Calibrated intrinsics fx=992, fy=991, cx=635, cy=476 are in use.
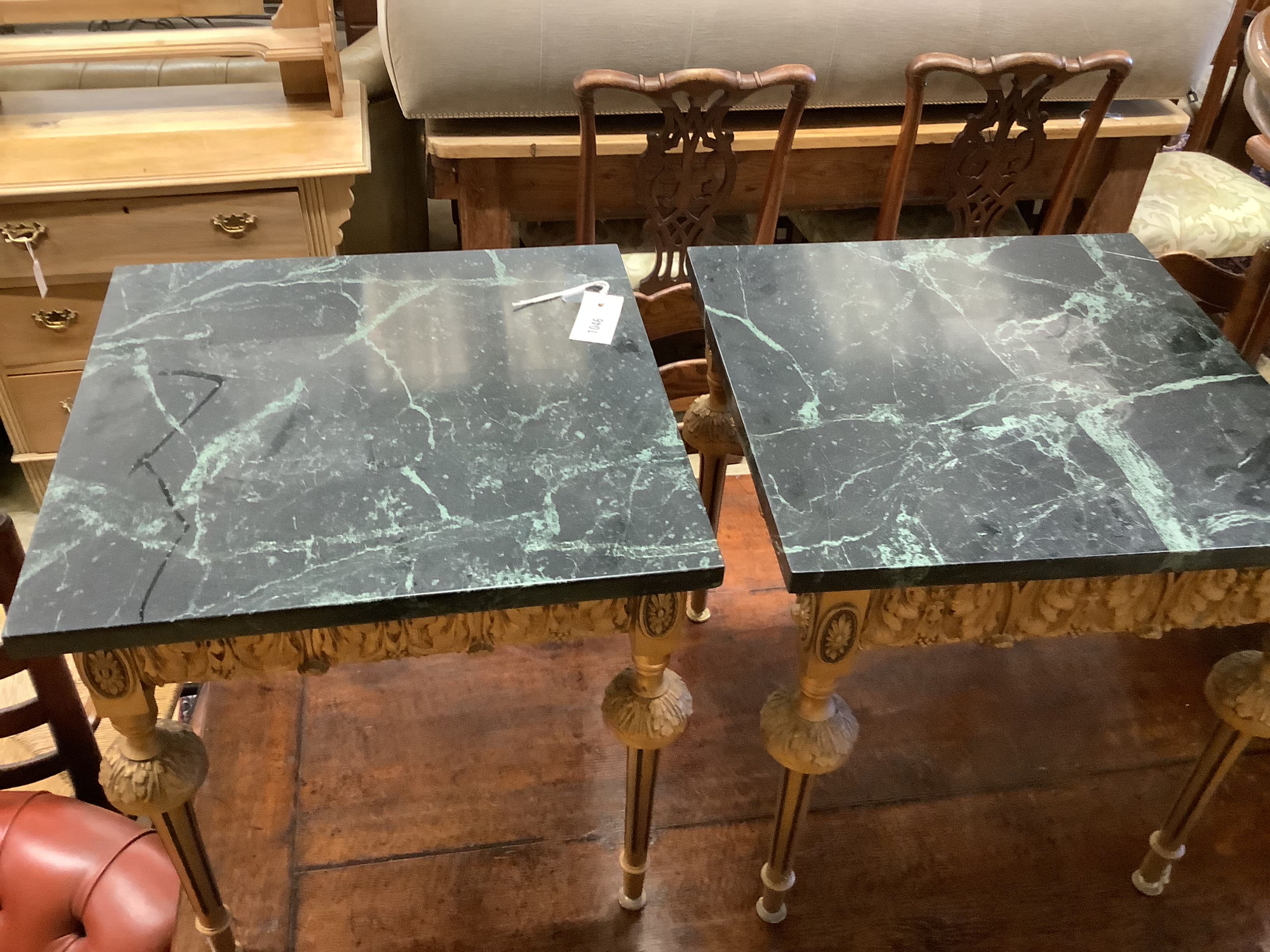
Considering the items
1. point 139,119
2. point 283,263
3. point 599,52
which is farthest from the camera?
point 139,119

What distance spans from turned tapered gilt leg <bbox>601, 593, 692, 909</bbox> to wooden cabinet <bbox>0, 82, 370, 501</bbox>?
4.10 ft

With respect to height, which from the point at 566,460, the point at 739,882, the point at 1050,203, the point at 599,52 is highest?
the point at 599,52

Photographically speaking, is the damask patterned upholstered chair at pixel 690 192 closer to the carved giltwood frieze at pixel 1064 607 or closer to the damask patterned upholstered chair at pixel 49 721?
the carved giltwood frieze at pixel 1064 607

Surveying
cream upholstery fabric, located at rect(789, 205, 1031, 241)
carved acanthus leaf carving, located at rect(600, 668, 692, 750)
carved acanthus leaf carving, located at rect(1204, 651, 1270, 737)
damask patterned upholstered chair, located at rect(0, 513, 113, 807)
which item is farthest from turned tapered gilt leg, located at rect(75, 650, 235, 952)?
cream upholstery fabric, located at rect(789, 205, 1031, 241)

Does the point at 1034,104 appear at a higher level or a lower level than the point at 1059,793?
higher

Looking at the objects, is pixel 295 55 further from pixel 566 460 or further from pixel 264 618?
pixel 264 618

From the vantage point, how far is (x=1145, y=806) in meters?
1.43

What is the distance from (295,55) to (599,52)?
23.9 inches

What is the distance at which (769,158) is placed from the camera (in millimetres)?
2029

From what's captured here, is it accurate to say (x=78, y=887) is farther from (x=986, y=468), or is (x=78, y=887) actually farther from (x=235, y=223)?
(x=235, y=223)

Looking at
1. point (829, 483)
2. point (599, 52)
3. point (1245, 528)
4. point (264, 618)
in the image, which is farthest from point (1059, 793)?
point (599, 52)

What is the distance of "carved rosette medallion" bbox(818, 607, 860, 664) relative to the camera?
3.22 ft

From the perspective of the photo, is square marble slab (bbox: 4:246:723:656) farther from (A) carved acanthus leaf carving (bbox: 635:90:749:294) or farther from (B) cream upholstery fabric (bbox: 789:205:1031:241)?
(B) cream upholstery fabric (bbox: 789:205:1031:241)

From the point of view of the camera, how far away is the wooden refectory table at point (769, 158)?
6.28 ft
